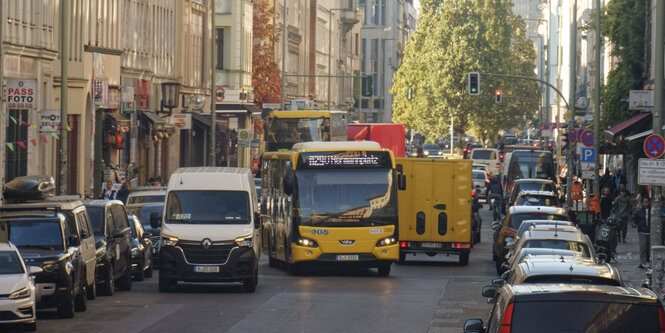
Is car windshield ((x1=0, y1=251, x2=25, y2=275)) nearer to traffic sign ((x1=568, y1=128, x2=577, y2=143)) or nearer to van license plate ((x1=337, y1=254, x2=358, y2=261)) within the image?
van license plate ((x1=337, y1=254, x2=358, y2=261))

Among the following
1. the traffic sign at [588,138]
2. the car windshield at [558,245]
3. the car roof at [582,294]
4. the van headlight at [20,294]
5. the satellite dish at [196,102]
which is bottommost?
the van headlight at [20,294]

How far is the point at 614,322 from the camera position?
9.19 metres

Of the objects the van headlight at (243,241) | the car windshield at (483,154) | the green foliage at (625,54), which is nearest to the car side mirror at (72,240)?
the van headlight at (243,241)

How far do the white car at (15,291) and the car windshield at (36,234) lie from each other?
7.19ft

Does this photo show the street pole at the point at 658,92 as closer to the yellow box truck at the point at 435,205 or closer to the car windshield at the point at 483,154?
the yellow box truck at the point at 435,205

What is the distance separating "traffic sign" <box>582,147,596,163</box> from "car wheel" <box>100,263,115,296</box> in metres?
23.9

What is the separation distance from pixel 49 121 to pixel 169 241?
951cm

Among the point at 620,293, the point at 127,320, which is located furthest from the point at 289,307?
the point at 620,293

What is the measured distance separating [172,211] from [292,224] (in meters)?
4.01

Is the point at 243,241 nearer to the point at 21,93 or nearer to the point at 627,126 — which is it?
the point at 21,93

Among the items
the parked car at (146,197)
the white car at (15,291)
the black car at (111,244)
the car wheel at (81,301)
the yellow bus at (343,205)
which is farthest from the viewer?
the parked car at (146,197)


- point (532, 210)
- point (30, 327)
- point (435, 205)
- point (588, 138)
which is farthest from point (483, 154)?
point (30, 327)

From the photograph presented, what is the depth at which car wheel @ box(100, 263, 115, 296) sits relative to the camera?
23.3 meters

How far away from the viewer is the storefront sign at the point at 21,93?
105 feet
